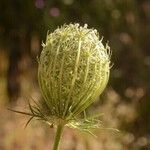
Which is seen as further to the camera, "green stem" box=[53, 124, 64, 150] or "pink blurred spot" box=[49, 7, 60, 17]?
"pink blurred spot" box=[49, 7, 60, 17]

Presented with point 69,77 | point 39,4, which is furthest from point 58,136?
point 39,4

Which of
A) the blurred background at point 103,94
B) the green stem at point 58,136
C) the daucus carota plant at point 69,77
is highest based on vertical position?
the blurred background at point 103,94

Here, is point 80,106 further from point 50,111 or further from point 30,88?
point 30,88

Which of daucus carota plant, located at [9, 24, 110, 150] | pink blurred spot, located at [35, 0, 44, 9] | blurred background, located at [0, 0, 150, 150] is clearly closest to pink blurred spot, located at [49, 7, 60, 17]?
blurred background, located at [0, 0, 150, 150]

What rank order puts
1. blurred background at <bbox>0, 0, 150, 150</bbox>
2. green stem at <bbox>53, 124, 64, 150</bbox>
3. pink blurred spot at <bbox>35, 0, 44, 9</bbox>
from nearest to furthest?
green stem at <bbox>53, 124, 64, 150</bbox> → blurred background at <bbox>0, 0, 150, 150</bbox> → pink blurred spot at <bbox>35, 0, 44, 9</bbox>

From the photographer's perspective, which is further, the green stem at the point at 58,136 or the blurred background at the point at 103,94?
the blurred background at the point at 103,94

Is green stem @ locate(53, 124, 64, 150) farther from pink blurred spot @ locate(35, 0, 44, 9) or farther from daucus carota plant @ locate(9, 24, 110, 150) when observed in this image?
pink blurred spot @ locate(35, 0, 44, 9)

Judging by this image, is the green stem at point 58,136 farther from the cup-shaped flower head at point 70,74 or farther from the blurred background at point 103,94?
the blurred background at point 103,94

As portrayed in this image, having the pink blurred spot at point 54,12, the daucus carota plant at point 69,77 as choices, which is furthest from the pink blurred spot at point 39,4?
the daucus carota plant at point 69,77
